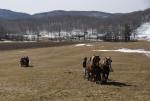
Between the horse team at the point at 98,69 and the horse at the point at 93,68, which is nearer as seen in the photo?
the horse team at the point at 98,69

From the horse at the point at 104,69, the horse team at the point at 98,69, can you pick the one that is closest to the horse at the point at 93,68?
the horse team at the point at 98,69

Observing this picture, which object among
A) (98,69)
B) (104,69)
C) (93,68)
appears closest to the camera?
(104,69)

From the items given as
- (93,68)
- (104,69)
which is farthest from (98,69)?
(104,69)

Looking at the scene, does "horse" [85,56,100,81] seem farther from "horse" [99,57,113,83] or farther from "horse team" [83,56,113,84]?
"horse" [99,57,113,83]

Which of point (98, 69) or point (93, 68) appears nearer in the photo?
point (98, 69)

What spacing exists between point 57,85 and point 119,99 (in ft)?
22.1

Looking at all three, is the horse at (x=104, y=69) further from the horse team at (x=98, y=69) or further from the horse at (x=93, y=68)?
the horse at (x=93, y=68)

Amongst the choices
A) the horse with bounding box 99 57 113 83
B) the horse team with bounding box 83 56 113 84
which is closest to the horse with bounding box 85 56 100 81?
the horse team with bounding box 83 56 113 84

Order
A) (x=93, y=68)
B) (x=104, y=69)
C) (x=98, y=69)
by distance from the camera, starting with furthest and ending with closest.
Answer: (x=93, y=68)
(x=98, y=69)
(x=104, y=69)

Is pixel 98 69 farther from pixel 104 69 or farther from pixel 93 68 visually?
pixel 104 69

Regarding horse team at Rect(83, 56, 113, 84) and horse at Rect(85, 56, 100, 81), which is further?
horse at Rect(85, 56, 100, 81)

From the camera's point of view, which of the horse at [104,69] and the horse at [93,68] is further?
the horse at [93,68]

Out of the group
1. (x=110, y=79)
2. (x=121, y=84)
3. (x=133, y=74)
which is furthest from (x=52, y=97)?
(x=133, y=74)

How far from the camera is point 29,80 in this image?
104 ft
